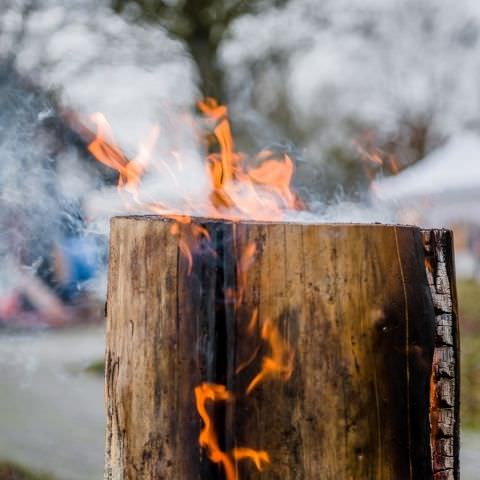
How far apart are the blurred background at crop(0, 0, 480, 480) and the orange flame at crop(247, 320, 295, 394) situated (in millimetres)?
988

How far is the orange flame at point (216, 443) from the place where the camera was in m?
1.51

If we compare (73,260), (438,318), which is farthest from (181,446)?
(73,260)

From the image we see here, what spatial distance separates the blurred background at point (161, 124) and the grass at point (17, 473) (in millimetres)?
12

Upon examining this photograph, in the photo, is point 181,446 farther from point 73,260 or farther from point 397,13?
point 397,13

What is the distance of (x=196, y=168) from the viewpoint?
2590mm

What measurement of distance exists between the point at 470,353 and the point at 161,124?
4.37m

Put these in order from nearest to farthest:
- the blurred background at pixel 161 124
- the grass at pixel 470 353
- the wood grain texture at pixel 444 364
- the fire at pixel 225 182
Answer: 1. the wood grain texture at pixel 444 364
2. the fire at pixel 225 182
3. the blurred background at pixel 161 124
4. the grass at pixel 470 353

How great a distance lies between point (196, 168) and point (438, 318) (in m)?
1.22

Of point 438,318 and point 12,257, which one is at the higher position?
point 12,257

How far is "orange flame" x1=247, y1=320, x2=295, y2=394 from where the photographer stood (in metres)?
1.52

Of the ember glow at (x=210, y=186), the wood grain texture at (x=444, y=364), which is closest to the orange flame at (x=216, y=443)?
the ember glow at (x=210, y=186)

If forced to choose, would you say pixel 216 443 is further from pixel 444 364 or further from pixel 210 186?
pixel 210 186

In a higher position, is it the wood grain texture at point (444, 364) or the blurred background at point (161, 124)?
the blurred background at point (161, 124)

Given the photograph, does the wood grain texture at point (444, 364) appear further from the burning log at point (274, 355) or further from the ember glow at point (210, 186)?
the ember glow at point (210, 186)
